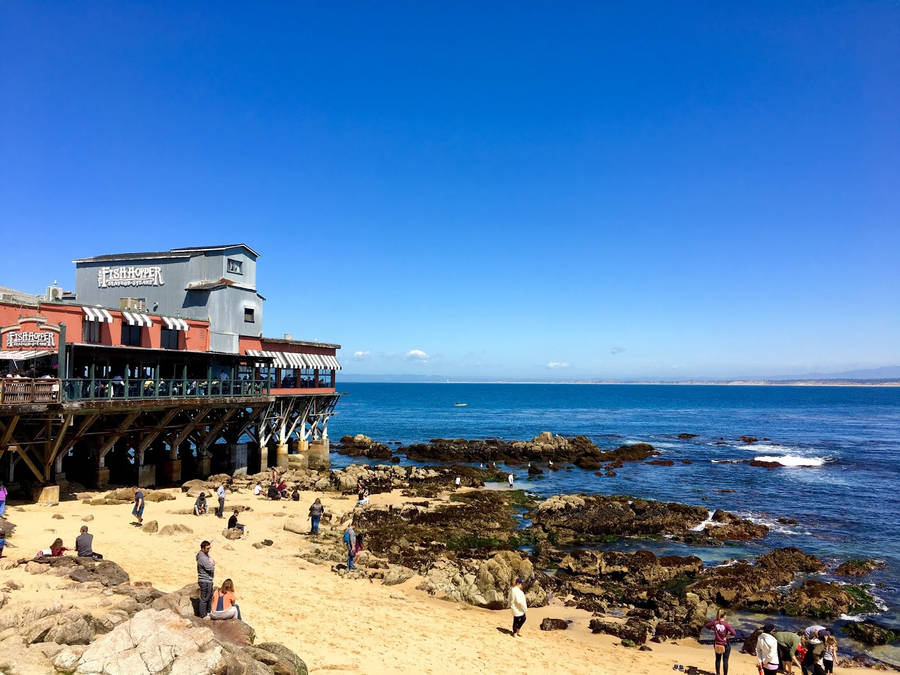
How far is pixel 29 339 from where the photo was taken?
2516cm

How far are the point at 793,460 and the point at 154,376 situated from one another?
196 feet

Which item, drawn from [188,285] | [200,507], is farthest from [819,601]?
[188,285]

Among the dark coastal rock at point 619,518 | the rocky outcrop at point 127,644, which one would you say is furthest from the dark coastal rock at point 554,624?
the dark coastal rock at point 619,518

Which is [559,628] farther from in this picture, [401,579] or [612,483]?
[612,483]

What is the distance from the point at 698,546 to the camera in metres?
30.0

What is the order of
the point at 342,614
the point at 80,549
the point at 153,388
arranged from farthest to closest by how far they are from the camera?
the point at 153,388 → the point at 80,549 → the point at 342,614

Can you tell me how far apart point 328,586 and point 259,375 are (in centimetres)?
2347

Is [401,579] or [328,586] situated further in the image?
[401,579]

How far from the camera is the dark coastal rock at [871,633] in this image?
757 inches

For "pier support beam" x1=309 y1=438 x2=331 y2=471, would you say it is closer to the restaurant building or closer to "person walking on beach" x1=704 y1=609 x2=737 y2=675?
the restaurant building

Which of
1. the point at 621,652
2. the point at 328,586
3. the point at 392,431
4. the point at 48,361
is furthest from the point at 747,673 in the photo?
the point at 392,431

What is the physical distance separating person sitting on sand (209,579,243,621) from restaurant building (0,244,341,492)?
50.5 ft

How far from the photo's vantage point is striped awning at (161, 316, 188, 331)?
3369cm

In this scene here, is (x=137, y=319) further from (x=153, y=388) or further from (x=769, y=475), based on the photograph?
(x=769, y=475)
